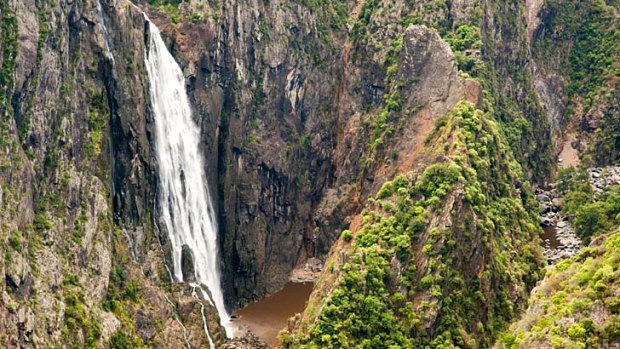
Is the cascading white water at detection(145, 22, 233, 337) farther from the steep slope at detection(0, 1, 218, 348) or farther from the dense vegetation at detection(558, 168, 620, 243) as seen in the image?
the dense vegetation at detection(558, 168, 620, 243)

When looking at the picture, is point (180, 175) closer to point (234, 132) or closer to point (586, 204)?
point (234, 132)

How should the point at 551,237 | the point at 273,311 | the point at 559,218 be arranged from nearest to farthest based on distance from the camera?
the point at 273,311 → the point at 551,237 → the point at 559,218

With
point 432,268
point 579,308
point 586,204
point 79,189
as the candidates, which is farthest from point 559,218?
point 579,308

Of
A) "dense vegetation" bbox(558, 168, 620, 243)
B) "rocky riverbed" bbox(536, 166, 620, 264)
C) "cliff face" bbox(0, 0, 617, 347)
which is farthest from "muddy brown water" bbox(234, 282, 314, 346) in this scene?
"dense vegetation" bbox(558, 168, 620, 243)

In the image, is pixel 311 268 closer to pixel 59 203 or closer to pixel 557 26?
pixel 59 203

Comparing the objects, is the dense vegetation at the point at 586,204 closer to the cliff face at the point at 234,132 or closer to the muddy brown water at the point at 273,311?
the cliff face at the point at 234,132
